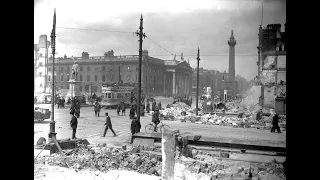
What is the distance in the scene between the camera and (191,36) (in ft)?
44.9

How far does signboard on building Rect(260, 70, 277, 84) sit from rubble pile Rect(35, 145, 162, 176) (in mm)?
14424

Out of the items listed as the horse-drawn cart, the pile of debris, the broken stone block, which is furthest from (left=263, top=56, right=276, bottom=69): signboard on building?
the horse-drawn cart

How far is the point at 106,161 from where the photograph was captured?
8.08m

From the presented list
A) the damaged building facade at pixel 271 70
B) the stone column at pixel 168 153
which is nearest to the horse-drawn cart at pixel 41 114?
the stone column at pixel 168 153

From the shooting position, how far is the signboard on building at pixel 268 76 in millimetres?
19814

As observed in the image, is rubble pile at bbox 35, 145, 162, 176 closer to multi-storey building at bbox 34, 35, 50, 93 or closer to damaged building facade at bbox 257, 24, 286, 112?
multi-storey building at bbox 34, 35, 50, 93

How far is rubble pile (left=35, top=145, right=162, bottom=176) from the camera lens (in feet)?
25.3

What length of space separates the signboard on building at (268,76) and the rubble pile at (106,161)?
14.4 metres

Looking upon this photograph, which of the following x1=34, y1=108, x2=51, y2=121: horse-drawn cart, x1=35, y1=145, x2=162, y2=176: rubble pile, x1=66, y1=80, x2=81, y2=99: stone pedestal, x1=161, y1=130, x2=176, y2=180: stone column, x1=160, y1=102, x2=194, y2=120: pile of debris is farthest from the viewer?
x1=66, y1=80, x2=81, y2=99: stone pedestal

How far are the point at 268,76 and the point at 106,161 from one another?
52.9ft
